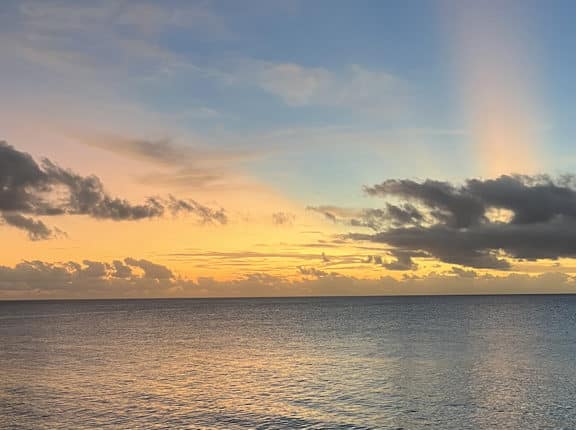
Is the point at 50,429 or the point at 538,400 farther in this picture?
the point at 538,400

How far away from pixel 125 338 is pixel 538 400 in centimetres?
9170

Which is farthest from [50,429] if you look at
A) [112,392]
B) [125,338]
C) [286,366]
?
[125,338]

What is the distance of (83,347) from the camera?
101 meters

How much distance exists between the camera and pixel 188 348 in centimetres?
10019

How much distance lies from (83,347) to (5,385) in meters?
42.0

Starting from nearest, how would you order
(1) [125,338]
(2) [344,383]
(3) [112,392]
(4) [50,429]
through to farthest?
(4) [50,429], (3) [112,392], (2) [344,383], (1) [125,338]

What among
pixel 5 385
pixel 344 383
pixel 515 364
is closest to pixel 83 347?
pixel 5 385

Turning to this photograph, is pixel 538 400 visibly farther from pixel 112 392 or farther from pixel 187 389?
pixel 112 392

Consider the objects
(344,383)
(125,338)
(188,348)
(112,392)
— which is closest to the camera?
Result: (112,392)

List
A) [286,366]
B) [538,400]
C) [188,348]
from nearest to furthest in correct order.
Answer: [538,400], [286,366], [188,348]

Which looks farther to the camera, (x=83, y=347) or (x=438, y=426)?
(x=83, y=347)

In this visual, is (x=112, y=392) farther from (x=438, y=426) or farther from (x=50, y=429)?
(x=438, y=426)

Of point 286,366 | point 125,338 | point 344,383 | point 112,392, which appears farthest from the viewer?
point 125,338

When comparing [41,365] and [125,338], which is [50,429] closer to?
[41,365]
